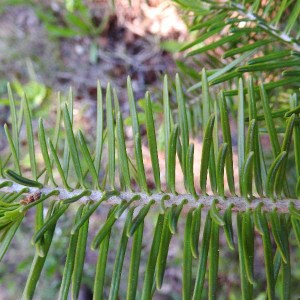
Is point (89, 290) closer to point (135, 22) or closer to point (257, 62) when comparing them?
point (135, 22)

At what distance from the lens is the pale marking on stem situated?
2.02 feet

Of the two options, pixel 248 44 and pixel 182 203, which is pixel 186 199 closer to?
pixel 182 203

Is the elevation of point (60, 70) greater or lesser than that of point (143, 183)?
greater

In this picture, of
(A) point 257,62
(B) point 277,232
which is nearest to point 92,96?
(A) point 257,62

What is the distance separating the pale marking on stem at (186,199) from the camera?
0.62 m

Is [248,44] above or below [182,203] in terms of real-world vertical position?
above

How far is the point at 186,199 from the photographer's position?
62cm

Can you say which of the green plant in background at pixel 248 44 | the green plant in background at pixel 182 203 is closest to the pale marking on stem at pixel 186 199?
the green plant in background at pixel 182 203

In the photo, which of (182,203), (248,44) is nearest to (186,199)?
(182,203)

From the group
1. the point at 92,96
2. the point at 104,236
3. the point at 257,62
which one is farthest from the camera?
the point at 92,96

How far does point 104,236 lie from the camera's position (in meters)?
0.57

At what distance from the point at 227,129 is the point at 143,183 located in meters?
0.15

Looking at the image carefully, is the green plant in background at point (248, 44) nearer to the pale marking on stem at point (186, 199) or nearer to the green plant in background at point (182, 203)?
the green plant in background at point (182, 203)

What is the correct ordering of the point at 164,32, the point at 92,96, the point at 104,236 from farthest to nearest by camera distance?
1. the point at 92,96
2. the point at 164,32
3. the point at 104,236
